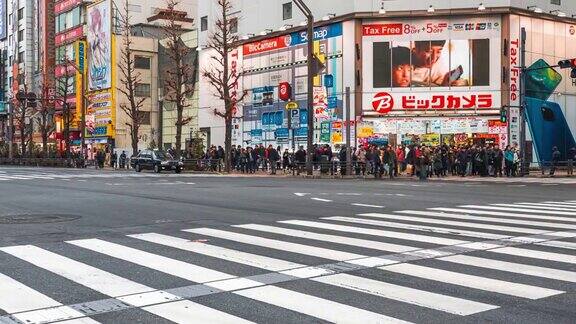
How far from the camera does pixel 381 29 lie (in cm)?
4134

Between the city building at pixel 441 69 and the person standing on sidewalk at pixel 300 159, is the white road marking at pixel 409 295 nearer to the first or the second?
the person standing on sidewalk at pixel 300 159

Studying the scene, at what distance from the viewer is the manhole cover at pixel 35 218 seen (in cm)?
1170

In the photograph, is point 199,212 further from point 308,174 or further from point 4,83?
point 4,83

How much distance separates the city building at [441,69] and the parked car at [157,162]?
7.58 metres

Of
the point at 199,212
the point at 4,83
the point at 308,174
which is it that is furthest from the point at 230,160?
the point at 4,83

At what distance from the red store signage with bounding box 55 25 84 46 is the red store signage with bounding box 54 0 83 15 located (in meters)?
2.94

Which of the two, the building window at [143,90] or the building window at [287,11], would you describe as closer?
the building window at [287,11]

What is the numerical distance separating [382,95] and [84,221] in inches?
1239

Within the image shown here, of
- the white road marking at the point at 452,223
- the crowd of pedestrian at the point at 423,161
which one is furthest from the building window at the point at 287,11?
the white road marking at the point at 452,223

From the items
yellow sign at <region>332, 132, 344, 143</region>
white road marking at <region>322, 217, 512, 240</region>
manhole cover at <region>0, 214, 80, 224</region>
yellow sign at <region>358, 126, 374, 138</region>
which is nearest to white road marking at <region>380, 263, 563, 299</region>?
white road marking at <region>322, 217, 512, 240</region>

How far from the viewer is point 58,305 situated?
556cm

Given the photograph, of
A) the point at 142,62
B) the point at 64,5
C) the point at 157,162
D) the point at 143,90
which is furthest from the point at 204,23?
the point at 64,5

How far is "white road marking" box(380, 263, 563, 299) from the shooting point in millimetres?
5973

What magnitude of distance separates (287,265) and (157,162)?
114ft
